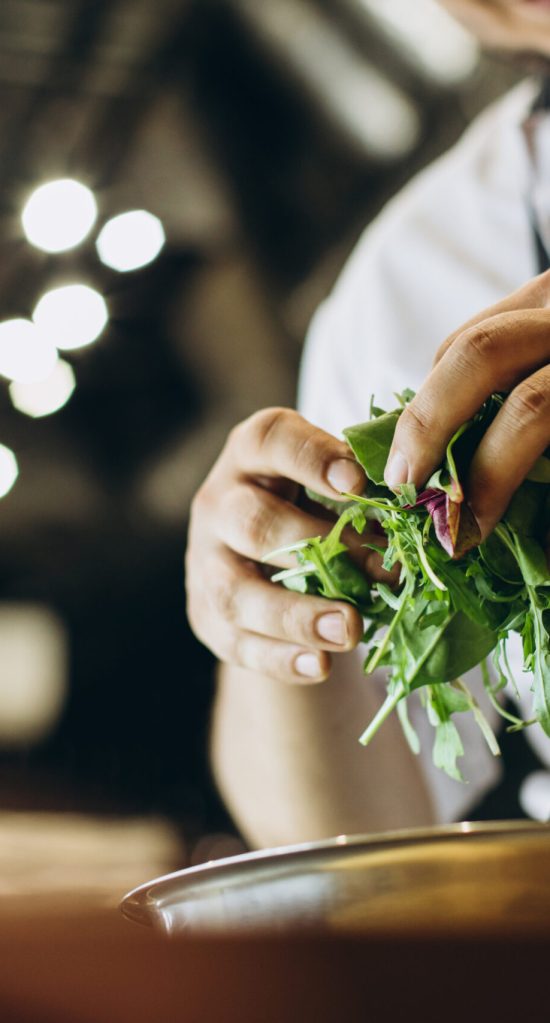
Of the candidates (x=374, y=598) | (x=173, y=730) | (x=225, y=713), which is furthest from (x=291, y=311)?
(x=374, y=598)

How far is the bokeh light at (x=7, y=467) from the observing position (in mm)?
2125

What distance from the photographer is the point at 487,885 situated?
17 centimetres

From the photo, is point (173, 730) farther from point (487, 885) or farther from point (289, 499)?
point (487, 885)

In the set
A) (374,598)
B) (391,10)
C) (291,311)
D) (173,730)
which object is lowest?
(173,730)

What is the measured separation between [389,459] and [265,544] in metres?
0.15

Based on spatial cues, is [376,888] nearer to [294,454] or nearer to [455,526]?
[455,526]

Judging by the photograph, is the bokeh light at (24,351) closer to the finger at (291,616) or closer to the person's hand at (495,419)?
the finger at (291,616)

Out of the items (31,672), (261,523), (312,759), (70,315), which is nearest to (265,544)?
(261,523)

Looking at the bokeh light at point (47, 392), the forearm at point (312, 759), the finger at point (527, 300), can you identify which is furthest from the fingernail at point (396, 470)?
the bokeh light at point (47, 392)

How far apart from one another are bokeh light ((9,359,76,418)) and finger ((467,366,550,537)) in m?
1.83

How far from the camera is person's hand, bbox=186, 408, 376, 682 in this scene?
0.40m

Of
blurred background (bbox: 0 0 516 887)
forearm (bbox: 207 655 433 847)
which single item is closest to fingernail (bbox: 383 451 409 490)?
forearm (bbox: 207 655 433 847)

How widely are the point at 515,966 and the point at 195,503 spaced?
1.34ft

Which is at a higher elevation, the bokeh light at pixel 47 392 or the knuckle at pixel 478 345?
the bokeh light at pixel 47 392
